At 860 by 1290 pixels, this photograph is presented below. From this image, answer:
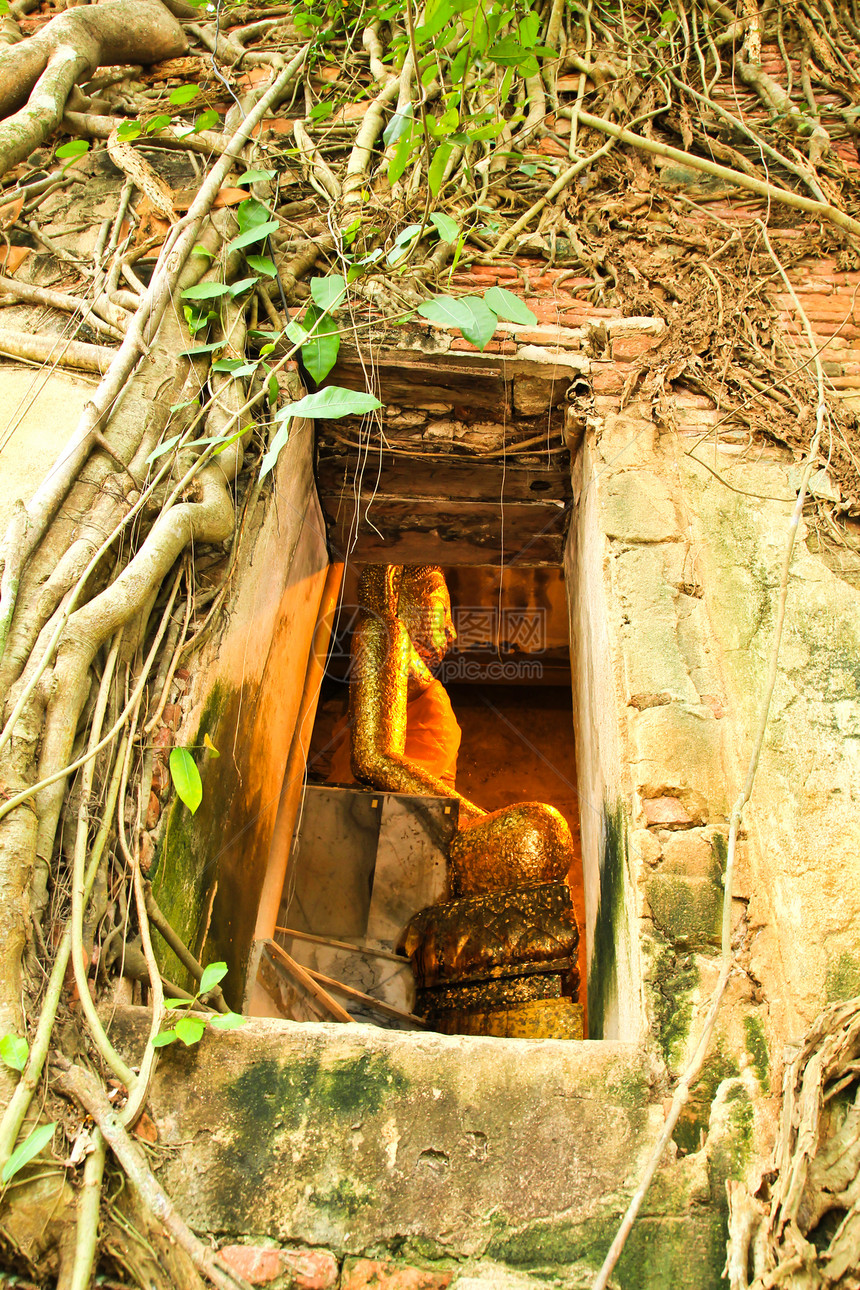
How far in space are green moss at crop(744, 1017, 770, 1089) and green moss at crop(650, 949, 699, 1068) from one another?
3.6 inches

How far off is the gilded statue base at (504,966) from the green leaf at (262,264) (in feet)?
7.35

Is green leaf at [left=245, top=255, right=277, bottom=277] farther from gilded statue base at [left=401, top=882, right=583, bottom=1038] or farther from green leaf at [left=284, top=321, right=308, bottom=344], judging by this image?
gilded statue base at [left=401, top=882, right=583, bottom=1038]

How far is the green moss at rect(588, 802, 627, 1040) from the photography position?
156 cm

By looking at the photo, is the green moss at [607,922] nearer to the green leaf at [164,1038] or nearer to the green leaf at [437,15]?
the green leaf at [164,1038]

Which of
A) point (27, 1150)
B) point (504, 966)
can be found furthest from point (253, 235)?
point (504, 966)

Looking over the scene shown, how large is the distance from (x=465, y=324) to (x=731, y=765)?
3.60ft

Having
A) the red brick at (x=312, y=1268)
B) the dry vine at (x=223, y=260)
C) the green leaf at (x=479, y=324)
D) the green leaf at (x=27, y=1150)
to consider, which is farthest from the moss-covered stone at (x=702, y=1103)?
the green leaf at (x=479, y=324)

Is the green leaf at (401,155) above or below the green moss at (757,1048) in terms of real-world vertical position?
above

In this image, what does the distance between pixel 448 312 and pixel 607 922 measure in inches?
54.5

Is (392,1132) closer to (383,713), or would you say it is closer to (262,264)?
(262,264)

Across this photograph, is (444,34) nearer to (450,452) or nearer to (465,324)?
(465,324)

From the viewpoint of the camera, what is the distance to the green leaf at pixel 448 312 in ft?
5.74

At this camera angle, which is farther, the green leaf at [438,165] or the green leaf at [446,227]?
the green leaf at [438,165]

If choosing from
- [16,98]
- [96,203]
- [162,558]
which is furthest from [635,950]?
[16,98]
